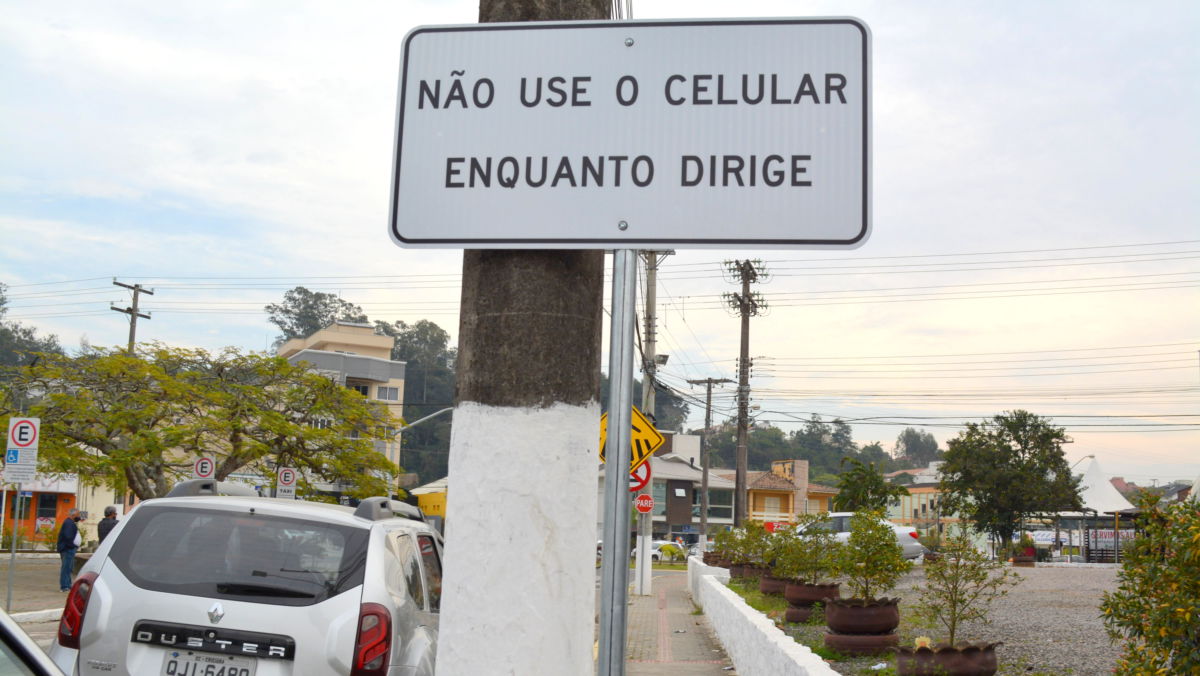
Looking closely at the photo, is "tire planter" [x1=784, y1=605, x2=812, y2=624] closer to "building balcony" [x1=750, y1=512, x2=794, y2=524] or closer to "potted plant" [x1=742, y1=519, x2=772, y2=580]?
"potted plant" [x1=742, y1=519, x2=772, y2=580]

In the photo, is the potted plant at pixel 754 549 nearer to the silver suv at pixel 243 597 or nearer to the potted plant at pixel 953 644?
the potted plant at pixel 953 644

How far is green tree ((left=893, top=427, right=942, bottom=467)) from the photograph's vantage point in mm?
190375

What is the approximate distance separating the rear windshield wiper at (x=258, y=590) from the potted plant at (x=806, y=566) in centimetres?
1054

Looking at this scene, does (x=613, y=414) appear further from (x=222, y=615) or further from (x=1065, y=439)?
(x=1065, y=439)

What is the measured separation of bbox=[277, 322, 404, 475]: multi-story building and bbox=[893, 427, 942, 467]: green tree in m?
137

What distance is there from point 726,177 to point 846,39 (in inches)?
15.3

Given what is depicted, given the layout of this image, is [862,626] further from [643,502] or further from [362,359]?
[362,359]

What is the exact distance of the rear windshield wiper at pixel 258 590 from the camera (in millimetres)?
5316

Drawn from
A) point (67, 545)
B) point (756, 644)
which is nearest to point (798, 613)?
point (756, 644)

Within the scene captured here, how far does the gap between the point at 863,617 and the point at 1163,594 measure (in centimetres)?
615

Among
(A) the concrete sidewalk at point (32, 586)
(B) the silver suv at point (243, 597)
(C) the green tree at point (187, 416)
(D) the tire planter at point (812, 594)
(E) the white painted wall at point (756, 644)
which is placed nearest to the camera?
(B) the silver suv at point (243, 597)

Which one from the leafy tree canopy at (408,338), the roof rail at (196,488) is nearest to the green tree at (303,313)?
the leafy tree canopy at (408,338)

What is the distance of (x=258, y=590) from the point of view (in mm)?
5332

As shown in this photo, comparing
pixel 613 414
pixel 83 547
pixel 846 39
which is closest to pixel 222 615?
pixel 613 414
